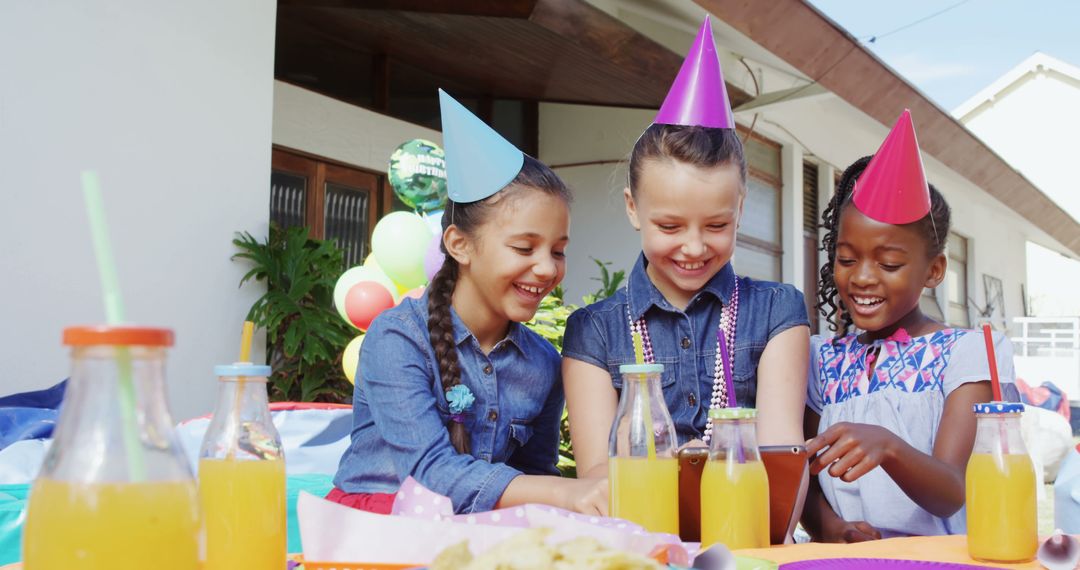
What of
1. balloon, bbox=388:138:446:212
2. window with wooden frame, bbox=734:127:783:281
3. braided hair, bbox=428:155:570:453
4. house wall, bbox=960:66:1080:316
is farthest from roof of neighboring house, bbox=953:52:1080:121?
braided hair, bbox=428:155:570:453

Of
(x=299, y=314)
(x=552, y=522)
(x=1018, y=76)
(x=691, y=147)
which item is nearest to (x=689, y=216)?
(x=691, y=147)

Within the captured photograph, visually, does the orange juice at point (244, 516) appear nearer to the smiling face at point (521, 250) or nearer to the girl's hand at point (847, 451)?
the girl's hand at point (847, 451)

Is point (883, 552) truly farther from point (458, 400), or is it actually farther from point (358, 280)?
point (358, 280)

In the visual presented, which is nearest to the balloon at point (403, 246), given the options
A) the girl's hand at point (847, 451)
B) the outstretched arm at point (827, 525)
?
the outstretched arm at point (827, 525)

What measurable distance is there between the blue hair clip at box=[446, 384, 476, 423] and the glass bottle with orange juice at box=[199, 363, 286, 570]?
762 mm

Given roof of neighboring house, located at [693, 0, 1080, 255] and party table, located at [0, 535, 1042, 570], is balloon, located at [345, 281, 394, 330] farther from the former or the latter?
party table, located at [0, 535, 1042, 570]

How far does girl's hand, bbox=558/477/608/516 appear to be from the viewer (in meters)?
1.36

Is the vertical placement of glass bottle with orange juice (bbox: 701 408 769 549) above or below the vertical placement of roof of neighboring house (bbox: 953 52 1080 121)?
below

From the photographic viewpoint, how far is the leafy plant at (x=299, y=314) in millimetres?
4867

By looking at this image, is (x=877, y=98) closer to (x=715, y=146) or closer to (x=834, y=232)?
(x=834, y=232)

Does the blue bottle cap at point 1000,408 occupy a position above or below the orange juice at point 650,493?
above

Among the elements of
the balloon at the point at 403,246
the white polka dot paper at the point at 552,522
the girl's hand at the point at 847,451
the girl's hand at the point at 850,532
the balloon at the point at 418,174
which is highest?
the balloon at the point at 418,174

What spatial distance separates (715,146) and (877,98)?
6175 millimetres

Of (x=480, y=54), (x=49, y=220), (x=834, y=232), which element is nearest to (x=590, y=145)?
(x=480, y=54)
